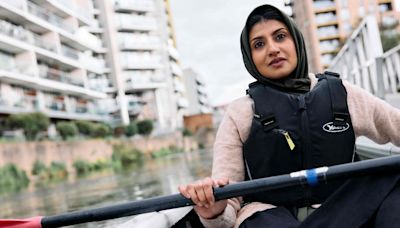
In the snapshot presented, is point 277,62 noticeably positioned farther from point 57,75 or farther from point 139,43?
point 139,43

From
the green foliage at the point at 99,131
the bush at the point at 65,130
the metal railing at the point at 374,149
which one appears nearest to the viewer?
the metal railing at the point at 374,149

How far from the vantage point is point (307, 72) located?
1558 millimetres

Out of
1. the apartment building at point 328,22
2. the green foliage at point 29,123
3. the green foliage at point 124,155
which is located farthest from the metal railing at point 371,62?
the apartment building at point 328,22

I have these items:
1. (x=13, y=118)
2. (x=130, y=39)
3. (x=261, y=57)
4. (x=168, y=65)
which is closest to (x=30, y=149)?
(x=13, y=118)


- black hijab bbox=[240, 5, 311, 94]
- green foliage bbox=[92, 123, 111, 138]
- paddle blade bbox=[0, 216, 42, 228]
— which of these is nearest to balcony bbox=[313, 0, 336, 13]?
green foliage bbox=[92, 123, 111, 138]

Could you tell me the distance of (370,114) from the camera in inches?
56.7

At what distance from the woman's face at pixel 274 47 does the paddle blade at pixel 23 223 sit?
2.59ft

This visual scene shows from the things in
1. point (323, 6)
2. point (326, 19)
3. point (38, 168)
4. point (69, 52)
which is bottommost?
point (38, 168)

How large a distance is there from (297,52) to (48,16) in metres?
27.6

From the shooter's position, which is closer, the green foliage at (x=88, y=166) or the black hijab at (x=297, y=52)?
the black hijab at (x=297, y=52)

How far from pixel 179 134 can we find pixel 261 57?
122 ft

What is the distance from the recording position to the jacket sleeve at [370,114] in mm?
1435

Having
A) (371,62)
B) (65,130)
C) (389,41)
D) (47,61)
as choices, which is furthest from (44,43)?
(371,62)

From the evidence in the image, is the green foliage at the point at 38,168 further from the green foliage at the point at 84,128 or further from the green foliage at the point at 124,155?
the green foliage at the point at 124,155
